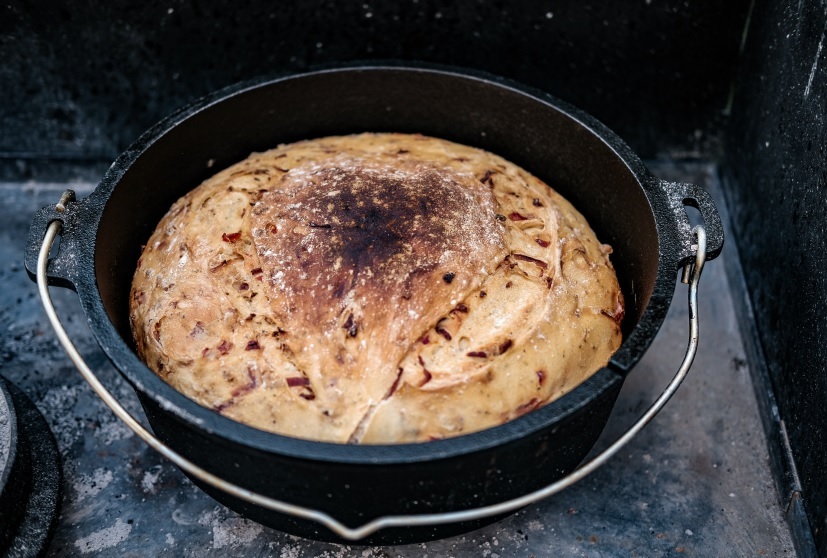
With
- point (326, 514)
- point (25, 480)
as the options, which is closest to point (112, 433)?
point (25, 480)

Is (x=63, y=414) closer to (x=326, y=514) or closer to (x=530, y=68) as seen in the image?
(x=326, y=514)

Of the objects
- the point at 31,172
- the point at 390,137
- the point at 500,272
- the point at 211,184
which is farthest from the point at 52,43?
the point at 500,272

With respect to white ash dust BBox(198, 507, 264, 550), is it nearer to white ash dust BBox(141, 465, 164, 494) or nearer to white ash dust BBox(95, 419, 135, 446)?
white ash dust BBox(141, 465, 164, 494)

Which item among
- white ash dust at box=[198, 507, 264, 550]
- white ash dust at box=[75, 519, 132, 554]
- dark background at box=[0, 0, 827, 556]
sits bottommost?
white ash dust at box=[75, 519, 132, 554]

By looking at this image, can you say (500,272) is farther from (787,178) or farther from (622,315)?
(787,178)

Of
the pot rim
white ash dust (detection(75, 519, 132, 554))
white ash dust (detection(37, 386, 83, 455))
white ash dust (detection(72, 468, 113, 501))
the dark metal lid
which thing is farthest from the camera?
white ash dust (detection(37, 386, 83, 455))

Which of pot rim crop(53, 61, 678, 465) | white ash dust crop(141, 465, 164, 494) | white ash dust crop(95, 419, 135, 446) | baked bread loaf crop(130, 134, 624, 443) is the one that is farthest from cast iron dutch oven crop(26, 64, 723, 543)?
white ash dust crop(95, 419, 135, 446)

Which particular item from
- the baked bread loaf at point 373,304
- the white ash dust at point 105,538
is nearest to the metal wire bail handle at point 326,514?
the baked bread loaf at point 373,304
